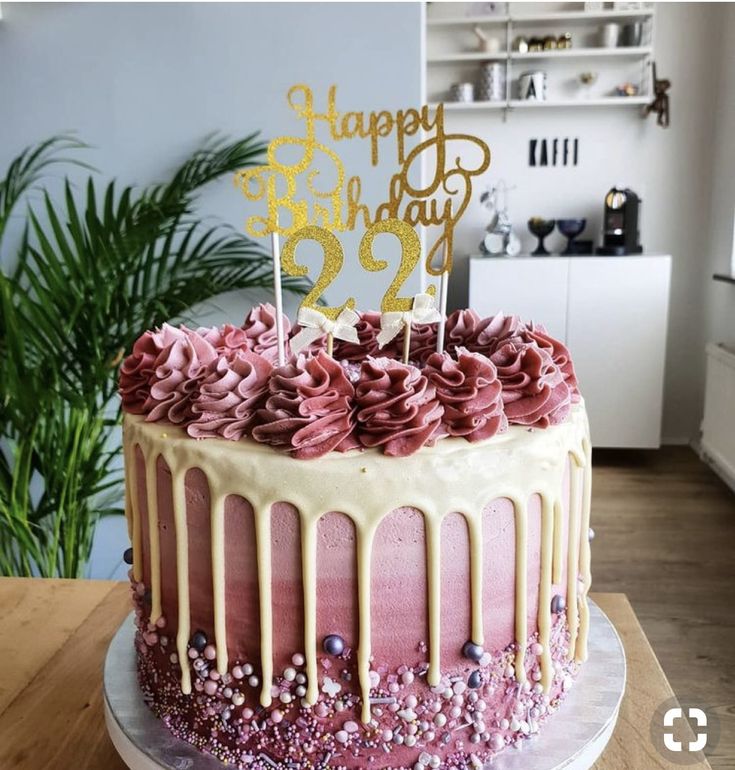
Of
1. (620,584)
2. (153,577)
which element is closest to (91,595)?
(153,577)

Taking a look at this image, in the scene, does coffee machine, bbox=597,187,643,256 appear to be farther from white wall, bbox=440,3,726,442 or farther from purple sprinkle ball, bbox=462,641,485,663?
purple sprinkle ball, bbox=462,641,485,663

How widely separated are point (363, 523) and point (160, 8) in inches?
80.9

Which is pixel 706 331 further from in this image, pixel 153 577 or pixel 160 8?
pixel 153 577

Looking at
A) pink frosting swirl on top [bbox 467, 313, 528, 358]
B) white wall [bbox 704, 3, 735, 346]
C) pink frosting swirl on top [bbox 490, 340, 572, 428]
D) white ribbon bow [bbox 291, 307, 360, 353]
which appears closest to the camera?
pink frosting swirl on top [bbox 490, 340, 572, 428]

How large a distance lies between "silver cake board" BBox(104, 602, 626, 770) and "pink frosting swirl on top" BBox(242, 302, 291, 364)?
0.54m

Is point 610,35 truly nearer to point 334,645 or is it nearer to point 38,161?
point 38,161

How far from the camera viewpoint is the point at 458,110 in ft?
14.9

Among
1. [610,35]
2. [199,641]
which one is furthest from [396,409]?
[610,35]

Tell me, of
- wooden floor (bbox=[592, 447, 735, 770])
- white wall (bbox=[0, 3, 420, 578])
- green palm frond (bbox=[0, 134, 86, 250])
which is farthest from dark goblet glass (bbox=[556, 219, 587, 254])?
green palm frond (bbox=[0, 134, 86, 250])

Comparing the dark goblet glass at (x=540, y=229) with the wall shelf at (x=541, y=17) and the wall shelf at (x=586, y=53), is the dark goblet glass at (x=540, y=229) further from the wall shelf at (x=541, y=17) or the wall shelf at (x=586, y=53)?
the wall shelf at (x=541, y=17)

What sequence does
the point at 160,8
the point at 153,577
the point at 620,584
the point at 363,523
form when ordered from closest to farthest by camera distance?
the point at 363,523, the point at 153,577, the point at 160,8, the point at 620,584

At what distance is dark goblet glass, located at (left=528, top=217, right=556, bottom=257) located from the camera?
14.3 ft

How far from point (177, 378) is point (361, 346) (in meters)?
0.44

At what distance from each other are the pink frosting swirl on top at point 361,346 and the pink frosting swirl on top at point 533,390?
40 centimetres
